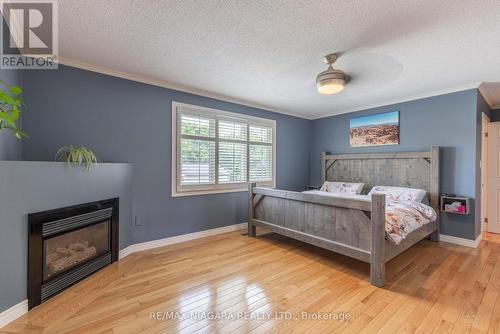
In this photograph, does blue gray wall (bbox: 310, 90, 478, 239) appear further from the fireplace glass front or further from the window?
the fireplace glass front

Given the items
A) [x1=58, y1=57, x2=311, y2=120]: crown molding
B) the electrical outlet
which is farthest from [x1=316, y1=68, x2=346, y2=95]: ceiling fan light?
the electrical outlet

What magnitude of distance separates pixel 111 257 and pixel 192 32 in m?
2.62

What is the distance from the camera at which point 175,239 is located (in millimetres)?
3445

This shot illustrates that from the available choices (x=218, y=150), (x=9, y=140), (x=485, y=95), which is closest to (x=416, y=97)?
(x=485, y=95)

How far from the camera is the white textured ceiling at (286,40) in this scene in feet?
5.73

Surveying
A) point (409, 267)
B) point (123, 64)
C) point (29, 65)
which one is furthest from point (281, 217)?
point (29, 65)

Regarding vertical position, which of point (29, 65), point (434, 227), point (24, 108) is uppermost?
point (29, 65)

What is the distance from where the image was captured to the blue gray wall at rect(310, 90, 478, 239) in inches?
130

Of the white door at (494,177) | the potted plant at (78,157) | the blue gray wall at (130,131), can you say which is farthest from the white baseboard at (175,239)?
the white door at (494,177)

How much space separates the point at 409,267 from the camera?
2.66 meters

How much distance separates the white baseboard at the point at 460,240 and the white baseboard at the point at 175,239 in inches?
125

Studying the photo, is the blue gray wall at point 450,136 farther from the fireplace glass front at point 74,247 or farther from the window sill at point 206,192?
the fireplace glass front at point 74,247

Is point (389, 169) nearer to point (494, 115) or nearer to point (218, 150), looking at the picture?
point (494, 115)

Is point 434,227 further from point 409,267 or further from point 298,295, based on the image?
point 298,295
